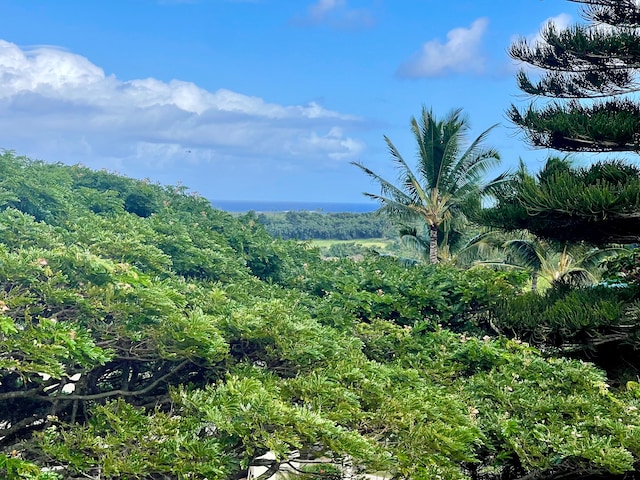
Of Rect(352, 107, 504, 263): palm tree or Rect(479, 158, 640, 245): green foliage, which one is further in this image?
Rect(352, 107, 504, 263): palm tree

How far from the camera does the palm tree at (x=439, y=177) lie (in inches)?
472

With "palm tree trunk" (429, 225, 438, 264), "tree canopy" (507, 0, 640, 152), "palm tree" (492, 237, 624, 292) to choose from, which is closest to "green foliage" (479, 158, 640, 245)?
"tree canopy" (507, 0, 640, 152)

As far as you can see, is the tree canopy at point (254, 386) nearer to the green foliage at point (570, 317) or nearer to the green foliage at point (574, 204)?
the green foliage at point (570, 317)

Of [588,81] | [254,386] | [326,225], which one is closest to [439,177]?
[588,81]

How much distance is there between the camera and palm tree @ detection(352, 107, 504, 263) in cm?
1198

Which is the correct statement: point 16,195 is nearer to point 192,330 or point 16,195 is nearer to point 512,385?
point 192,330

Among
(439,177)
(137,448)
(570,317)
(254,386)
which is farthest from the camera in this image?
(439,177)

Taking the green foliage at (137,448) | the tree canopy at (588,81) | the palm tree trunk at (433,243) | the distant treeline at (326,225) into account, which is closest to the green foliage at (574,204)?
the tree canopy at (588,81)

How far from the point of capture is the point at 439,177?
39.6ft

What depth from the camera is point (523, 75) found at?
23.4 feet

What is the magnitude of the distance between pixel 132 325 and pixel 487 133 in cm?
935

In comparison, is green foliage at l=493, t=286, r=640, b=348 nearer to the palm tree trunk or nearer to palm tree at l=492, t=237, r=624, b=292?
the palm tree trunk

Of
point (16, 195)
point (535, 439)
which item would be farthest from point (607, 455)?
point (16, 195)

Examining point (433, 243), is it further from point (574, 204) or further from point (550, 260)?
point (574, 204)
